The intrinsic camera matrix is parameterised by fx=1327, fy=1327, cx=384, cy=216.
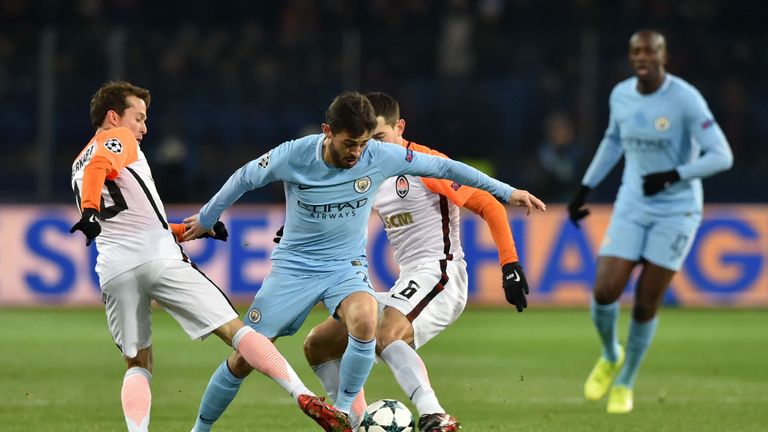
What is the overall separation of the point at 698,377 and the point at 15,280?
26.6 ft

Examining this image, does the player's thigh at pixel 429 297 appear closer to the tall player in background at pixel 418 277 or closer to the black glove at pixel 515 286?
the tall player in background at pixel 418 277

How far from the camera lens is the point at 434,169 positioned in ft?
20.6

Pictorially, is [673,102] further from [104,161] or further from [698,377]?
[104,161]

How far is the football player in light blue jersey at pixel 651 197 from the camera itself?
839 cm

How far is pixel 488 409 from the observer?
8.02 m

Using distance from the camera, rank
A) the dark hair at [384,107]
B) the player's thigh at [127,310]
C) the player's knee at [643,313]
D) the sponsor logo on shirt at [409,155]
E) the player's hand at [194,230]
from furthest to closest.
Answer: the player's knee at [643,313], the dark hair at [384,107], the player's hand at [194,230], the sponsor logo on shirt at [409,155], the player's thigh at [127,310]

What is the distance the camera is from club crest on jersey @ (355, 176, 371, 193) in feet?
20.7

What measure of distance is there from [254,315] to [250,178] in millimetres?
657

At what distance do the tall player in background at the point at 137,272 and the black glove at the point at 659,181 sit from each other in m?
3.26

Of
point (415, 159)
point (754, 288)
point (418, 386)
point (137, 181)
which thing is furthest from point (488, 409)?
point (754, 288)

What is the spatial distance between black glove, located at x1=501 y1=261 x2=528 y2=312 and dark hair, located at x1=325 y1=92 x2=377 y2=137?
0.97 m

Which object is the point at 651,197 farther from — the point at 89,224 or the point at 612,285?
the point at 89,224

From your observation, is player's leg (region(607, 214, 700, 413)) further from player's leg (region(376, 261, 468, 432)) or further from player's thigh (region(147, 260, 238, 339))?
player's thigh (region(147, 260, 238, 339))

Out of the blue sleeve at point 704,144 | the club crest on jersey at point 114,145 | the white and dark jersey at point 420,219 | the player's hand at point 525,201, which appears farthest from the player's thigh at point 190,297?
the blue sleeve at point 704,144
